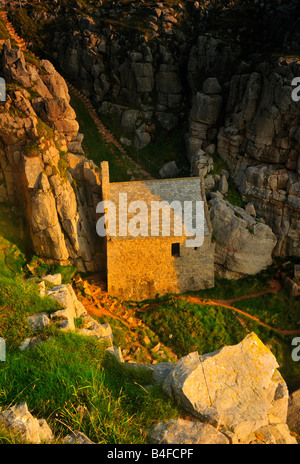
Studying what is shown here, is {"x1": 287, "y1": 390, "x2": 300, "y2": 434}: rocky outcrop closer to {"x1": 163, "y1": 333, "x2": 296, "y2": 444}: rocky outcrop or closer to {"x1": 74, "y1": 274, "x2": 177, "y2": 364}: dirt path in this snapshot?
{"x1": 74, "y1": 274, "x2": 177, "y2": 364}: dirt path

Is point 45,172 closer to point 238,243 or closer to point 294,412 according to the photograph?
point 238,243

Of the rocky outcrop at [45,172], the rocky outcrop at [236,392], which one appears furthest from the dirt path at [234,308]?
the rocky outcrop at [236,392]

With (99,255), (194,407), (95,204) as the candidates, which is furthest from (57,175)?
(194,407)

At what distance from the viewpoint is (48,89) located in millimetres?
28422

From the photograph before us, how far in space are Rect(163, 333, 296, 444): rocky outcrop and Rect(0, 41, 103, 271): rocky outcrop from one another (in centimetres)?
1679

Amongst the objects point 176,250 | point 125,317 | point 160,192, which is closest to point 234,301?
point 176,250

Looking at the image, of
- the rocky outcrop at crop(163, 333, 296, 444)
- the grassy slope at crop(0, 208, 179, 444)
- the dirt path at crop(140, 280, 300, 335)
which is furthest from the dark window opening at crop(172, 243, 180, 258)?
the rocky outcrop at crop(163, 333, 296, 444)

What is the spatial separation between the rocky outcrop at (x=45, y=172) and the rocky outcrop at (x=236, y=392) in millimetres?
16788

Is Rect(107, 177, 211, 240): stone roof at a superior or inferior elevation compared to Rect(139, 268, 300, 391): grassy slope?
superior

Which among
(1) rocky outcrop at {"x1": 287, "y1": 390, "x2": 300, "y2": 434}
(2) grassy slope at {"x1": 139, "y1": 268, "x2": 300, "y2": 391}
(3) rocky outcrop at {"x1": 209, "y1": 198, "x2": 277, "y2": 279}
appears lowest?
(1) rocky outcrop at {"x1": 287, "y1": 390, "x2": 300, "y2": 434}

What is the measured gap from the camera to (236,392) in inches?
359

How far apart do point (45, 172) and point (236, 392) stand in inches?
757

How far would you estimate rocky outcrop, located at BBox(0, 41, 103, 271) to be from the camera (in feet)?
76.3

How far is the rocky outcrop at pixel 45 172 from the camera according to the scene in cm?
2327
